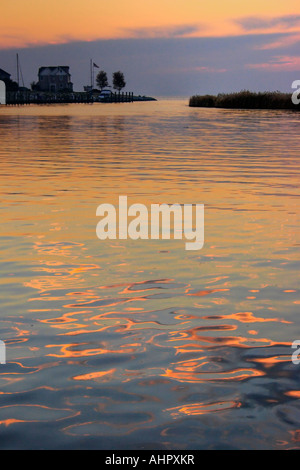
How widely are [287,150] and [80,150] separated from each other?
8481 millimetres

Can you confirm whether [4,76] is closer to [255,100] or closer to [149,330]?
[255,100]

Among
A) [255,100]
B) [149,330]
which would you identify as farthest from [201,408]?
[255,100]

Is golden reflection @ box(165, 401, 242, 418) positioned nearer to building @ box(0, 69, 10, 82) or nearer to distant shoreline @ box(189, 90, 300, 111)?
distant shoreline @ box(189, 90, 300, 111)

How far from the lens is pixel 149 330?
5863mm

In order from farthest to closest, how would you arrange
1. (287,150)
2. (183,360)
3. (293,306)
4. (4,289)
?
(287,150)
(4,289)
(293,306)
(183,360)

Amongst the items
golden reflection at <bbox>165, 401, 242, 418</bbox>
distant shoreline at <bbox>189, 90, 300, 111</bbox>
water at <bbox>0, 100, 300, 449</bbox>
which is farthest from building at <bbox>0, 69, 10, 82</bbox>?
golden reflection at <bbox>165, 401, 242, 418</bbox>

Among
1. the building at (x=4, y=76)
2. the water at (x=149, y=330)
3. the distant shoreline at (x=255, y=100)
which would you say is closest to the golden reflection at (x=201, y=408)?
the water at (x=149, y=330)

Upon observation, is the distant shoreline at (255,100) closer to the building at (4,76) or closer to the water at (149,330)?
the water at (149,330)

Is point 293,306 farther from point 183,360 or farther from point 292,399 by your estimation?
point 292,399

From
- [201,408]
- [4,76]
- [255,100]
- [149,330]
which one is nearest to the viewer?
[201,408]

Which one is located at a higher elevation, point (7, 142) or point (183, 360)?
point (7, 142)

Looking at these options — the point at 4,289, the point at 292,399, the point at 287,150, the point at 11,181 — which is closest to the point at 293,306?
the point at 292,399

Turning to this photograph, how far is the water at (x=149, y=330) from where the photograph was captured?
410cm

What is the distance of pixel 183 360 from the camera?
517cm
